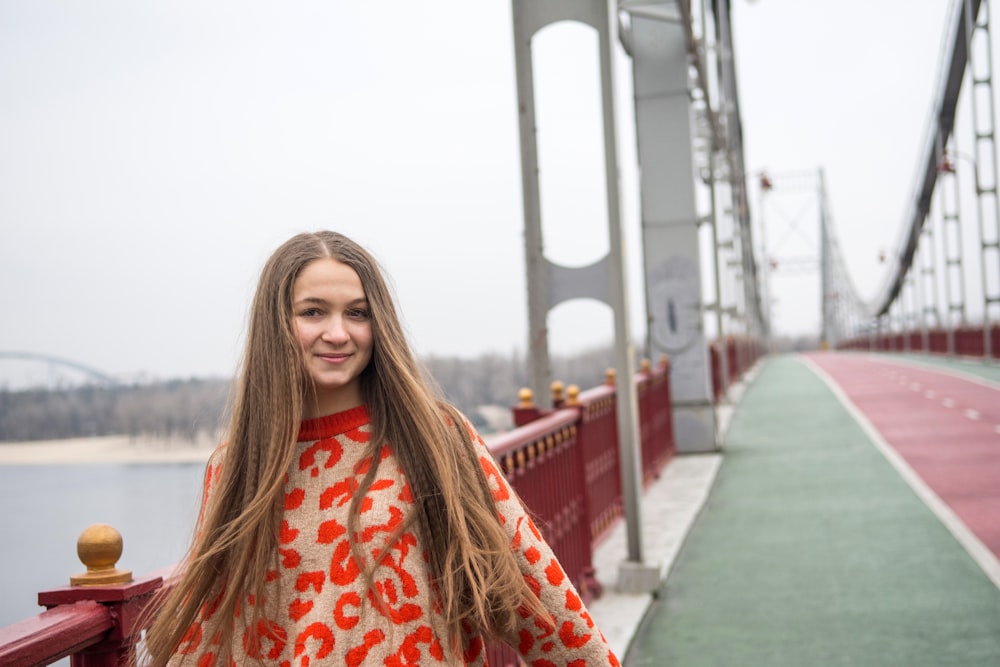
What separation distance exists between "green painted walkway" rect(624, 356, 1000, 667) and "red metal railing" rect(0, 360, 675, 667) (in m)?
0.59

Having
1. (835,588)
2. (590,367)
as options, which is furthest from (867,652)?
(590,367)

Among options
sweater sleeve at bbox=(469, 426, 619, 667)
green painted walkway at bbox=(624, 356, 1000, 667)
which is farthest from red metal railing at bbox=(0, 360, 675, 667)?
green painted walkway at bbox=(624, 356, 1000, 667)

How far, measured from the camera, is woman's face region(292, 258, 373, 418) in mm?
1573

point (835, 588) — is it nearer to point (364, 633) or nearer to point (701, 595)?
point (701, 595)

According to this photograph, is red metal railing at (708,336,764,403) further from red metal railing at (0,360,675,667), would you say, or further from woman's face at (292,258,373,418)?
woman's face at (292,258,373,418)

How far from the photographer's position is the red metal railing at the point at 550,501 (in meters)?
1.56

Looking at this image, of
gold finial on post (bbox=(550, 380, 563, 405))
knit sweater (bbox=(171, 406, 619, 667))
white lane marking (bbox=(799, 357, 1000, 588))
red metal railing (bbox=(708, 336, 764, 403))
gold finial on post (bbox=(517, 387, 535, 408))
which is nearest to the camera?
knit sweater (bbox=(171, 406, 619, 667))

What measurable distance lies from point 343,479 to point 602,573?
15.8ft

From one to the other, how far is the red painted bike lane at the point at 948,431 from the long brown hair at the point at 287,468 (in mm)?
5509

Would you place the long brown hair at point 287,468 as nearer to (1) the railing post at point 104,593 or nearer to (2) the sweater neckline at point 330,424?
(2) the sweater neckline at point 330,424

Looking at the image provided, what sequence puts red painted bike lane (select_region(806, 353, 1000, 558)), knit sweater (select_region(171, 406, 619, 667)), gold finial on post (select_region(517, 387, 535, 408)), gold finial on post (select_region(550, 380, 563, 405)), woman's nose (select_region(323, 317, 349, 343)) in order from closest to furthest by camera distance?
knit sweater (select_region(171, 406, 619, 667)), woman's nose (select_region(323, 317, 349, 343)), gold finial on post (select_region(517, 387, 535, 408)), gold finial on post (select_region(550, 380, 563, 405)), red painted bike lane (select_region(806, 353, 1000, 558))

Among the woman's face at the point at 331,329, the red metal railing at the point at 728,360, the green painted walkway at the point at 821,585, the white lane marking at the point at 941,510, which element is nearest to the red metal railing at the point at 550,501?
the woman's face at the point at 331,329

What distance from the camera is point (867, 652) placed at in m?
4.51

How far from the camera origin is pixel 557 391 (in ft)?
17.6
